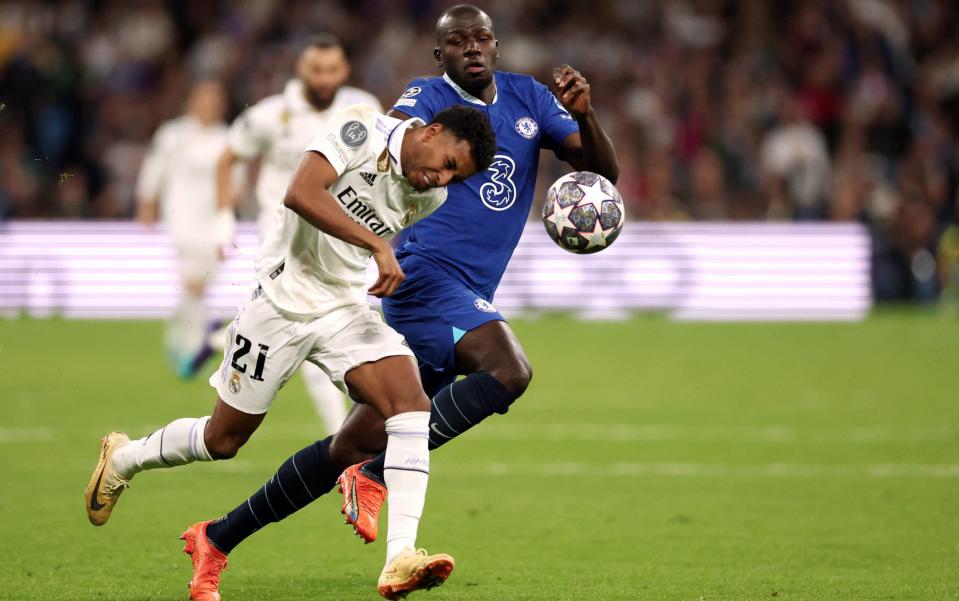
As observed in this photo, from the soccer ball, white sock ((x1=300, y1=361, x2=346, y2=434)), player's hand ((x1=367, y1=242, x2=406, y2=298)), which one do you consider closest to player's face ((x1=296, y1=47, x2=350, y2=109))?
white sock ((x1=300, y1=361, x2=346, y2=434))

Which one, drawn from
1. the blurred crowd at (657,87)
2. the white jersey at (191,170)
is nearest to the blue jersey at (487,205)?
the white jersey at (191,170)

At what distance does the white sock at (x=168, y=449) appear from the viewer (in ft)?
17.9

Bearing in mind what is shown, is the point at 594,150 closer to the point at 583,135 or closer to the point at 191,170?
the point at 583,135

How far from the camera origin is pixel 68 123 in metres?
20.4

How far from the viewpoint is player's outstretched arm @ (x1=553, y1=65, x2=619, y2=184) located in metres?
5.93

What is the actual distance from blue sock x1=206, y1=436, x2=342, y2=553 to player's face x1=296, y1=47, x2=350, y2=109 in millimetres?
4030

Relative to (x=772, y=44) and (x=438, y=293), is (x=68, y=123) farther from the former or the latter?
(x=438, y=293)

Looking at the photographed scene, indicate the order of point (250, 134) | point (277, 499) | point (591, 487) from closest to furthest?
point (277, 499)
point (591, 487)
point (250, 134)

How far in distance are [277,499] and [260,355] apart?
65 centimetres

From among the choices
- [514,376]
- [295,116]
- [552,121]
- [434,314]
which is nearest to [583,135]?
[552,121]

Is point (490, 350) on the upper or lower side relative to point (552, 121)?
lower

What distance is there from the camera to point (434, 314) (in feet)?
20.6

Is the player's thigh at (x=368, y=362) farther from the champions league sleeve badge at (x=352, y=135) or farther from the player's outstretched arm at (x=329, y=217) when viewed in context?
the champions league sleeve badge at (x=352, y=135)

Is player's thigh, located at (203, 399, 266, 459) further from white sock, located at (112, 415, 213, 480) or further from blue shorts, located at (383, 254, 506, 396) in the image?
blue shorts, located at (383, 254, 506, 396)
